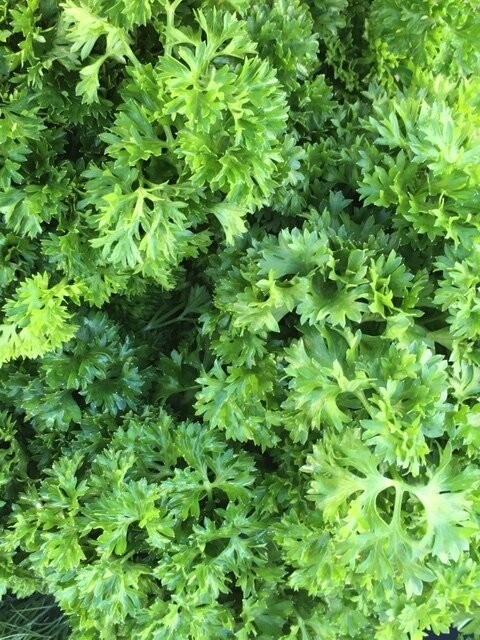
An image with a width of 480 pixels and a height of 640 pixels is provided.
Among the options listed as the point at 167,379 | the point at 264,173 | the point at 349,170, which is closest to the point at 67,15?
the point at 264,173

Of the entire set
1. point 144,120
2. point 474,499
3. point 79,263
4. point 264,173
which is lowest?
point 474,499

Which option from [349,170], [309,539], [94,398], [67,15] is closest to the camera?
[67,15]

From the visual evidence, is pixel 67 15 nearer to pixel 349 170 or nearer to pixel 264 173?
pixel 264 173

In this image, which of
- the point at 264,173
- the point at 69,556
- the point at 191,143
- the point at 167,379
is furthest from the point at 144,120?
the point at 69,556

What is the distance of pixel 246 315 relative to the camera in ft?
3.74

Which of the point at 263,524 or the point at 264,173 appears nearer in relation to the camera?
the point at 264,173

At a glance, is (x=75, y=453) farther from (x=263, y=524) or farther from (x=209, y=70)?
(x=209, y=70)

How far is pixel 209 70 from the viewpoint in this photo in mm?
1058

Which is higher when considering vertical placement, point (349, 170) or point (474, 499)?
point (349, 170)

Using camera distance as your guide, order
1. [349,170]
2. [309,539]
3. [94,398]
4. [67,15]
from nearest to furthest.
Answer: [67,15], [309,539], [349,170], [94,398]

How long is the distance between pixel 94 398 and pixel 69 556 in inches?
12.9

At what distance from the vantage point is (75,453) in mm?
1360

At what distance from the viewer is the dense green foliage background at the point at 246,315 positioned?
1071 mm

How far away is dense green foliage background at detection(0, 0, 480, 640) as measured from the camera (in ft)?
3.51
